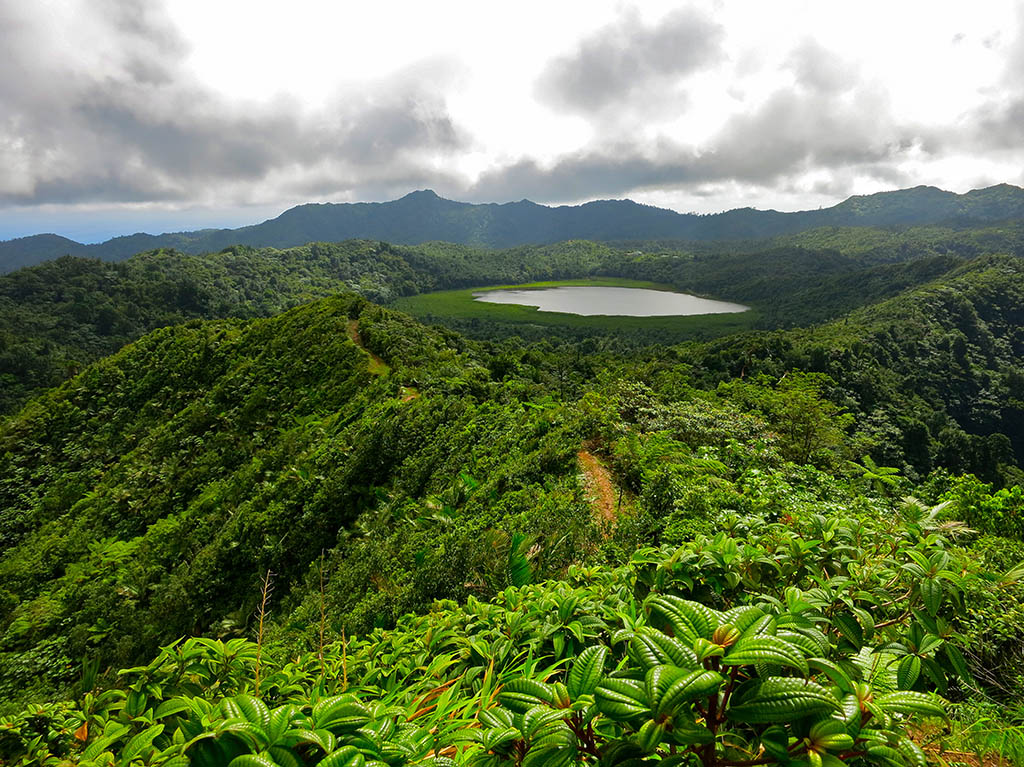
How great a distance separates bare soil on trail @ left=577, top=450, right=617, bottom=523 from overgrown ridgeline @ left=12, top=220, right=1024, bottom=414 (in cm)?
4258

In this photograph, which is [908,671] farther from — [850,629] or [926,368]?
[926,368]

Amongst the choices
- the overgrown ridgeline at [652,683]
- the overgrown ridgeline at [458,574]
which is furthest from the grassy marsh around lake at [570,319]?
the overgrown ridgeline at [652,683]

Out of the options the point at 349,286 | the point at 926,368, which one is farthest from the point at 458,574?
the point at 349,286

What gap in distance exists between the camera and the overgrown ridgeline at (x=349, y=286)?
80.9 meters

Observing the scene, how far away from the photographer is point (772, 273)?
524 feet

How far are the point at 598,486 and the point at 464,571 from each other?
349 cm

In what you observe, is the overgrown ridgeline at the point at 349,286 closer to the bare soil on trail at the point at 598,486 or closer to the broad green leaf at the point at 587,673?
the bare soil on trail at the point at 598,486

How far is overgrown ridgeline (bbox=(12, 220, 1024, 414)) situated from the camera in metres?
80.9

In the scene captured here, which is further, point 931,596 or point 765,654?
point 931,596

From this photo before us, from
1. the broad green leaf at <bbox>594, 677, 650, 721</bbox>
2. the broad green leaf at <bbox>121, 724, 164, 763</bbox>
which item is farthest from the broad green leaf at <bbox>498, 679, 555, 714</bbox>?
the broad green leaf at <bbox>121, 724, 164, 763</bbox>

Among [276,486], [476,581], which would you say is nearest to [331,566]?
[276,486]

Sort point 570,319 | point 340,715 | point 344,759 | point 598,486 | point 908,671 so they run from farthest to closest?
point 570,319, point 598,486, point 908,671, point 340,715, point 344,759

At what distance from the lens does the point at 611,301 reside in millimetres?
139250

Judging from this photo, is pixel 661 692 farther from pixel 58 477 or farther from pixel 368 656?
pixel 58 477
